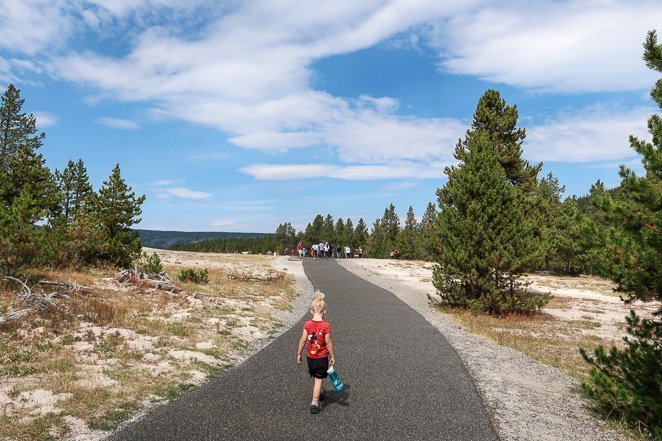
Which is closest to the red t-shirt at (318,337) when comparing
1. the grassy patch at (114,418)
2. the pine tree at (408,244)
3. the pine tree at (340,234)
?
the grassy patch at (114,418)

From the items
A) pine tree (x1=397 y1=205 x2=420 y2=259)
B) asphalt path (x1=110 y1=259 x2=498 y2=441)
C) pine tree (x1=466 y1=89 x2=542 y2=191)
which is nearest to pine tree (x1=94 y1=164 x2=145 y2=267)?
asphalt path (x1=110 y1=259 x2=498 y2=441)

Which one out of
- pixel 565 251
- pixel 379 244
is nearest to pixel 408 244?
pixel 379 244

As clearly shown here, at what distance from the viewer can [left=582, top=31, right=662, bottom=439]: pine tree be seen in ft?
17.4

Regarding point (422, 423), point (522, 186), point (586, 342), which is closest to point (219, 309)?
point (422, 423)

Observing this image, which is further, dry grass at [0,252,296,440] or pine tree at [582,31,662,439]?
dry grass at [0,252,296,440]

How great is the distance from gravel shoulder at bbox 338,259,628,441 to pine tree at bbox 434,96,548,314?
5.23m

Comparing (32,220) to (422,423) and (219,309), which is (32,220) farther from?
(422,423)

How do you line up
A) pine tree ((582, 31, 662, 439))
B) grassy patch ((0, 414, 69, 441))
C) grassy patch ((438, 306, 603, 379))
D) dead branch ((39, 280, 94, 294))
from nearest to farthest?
grassy patch ((0, 414, 69, 441)) < pine tree ((582, 31, 662, 439)) < grassy patch ((438, 306, 603, 379)) < dead branch ((39, 280, 94, 294))

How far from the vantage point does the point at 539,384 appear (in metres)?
8.19

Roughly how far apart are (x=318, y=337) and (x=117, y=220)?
731 inches

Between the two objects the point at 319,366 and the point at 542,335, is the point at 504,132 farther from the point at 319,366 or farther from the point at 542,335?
the point at 319,366

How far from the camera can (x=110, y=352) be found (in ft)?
28.2

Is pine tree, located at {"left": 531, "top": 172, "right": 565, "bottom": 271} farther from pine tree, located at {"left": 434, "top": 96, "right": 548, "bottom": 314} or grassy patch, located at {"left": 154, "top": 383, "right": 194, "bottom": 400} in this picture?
grassy patch, located at {"left": 154, "top": 383, "right": 194, "bottom": 400}

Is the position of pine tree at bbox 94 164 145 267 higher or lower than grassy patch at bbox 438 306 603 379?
higher
